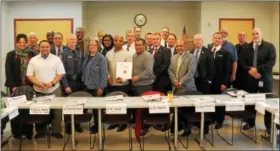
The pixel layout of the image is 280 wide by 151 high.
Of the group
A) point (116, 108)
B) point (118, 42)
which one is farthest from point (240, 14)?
point (116, 108)

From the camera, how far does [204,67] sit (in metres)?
4.96

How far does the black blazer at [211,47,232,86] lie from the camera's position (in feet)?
16.6

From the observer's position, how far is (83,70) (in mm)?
4879

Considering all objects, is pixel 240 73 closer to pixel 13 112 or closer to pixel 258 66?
pixel 258 66

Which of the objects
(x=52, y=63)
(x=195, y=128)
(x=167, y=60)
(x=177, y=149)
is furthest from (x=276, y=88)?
(x=52, y=63)

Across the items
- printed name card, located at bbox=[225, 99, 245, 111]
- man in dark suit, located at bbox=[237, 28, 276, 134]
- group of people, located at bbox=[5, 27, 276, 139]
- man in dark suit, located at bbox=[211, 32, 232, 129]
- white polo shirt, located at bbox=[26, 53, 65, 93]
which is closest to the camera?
printed name card, located at bbox=[225, 99, 245, 111]

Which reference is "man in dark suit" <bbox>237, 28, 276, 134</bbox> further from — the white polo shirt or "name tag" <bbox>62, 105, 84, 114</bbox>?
the white polo shirt

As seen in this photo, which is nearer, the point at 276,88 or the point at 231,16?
the point at 276,88

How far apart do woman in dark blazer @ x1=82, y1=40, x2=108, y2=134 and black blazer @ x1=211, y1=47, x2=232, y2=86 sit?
5.60 feet

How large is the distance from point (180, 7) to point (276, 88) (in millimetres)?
3239

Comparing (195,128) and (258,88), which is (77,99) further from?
(258,88)

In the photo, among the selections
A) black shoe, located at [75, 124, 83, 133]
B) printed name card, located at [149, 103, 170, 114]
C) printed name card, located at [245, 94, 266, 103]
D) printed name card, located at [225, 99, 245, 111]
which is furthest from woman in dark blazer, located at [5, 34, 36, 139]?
printed name card, located at [245, 94, 266, 103]

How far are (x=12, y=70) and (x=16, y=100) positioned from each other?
2.80ft

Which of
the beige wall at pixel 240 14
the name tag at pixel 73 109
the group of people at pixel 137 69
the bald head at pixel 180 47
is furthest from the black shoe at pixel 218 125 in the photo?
the beige wall at pixel 240 14
